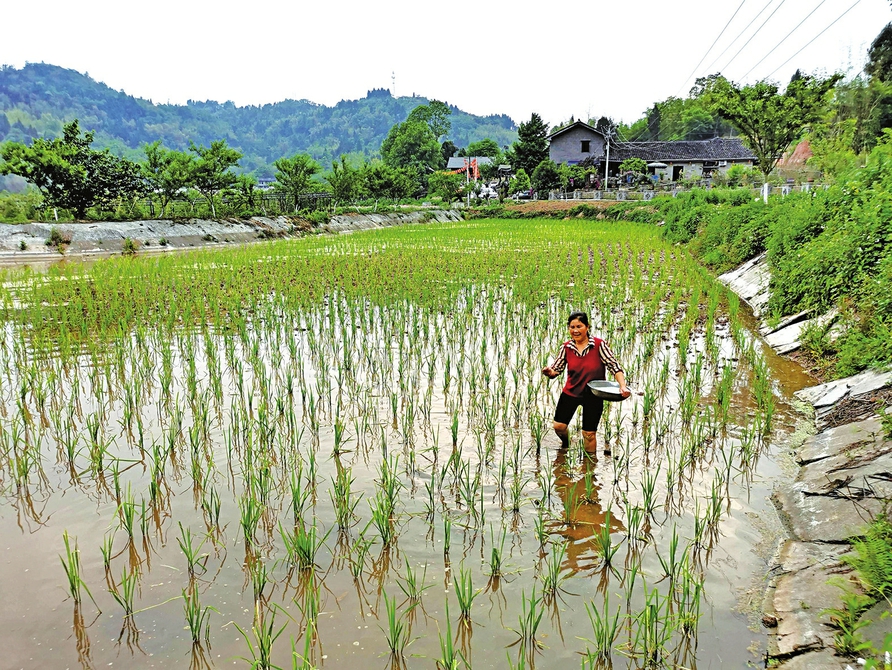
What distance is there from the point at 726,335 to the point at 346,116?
175 meters

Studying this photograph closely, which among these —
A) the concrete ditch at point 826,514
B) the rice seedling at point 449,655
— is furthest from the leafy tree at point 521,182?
the rice seedling at point 449,655

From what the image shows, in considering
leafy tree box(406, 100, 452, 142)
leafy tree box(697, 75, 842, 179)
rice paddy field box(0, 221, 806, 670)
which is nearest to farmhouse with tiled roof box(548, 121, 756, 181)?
leafy tree box(697, 75, 842, 179)

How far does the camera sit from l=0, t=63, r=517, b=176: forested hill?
10888cm

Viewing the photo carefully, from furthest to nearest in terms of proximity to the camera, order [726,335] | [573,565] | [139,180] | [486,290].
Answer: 1. [139,180]
2. [486,290]
3. [726,335]
4. [573,565]

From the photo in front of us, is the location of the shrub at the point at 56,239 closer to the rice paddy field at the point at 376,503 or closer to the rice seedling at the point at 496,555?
the rice paddy field at the point at 376,503

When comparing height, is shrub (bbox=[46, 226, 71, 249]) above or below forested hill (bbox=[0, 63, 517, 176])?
below

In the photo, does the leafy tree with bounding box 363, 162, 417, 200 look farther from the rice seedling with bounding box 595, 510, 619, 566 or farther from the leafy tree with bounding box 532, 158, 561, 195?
the rice seedling with bounding box 595, 510, 619, 566

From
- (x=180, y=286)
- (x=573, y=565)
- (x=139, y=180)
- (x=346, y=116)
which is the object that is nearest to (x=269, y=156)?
(x=346, y=116)

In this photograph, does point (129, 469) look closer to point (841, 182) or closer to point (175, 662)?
point (175, 662)

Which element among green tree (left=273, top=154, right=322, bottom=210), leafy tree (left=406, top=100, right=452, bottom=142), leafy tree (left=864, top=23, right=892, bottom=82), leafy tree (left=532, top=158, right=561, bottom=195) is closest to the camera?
green tree (left=273, top=154, right=322, bottom=210)

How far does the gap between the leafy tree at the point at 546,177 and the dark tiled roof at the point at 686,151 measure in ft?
19.2

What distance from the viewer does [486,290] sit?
967 centimetres

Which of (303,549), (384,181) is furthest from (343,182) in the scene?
(303,549)

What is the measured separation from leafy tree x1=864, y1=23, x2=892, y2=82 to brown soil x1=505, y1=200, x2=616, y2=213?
1582 centimetres
